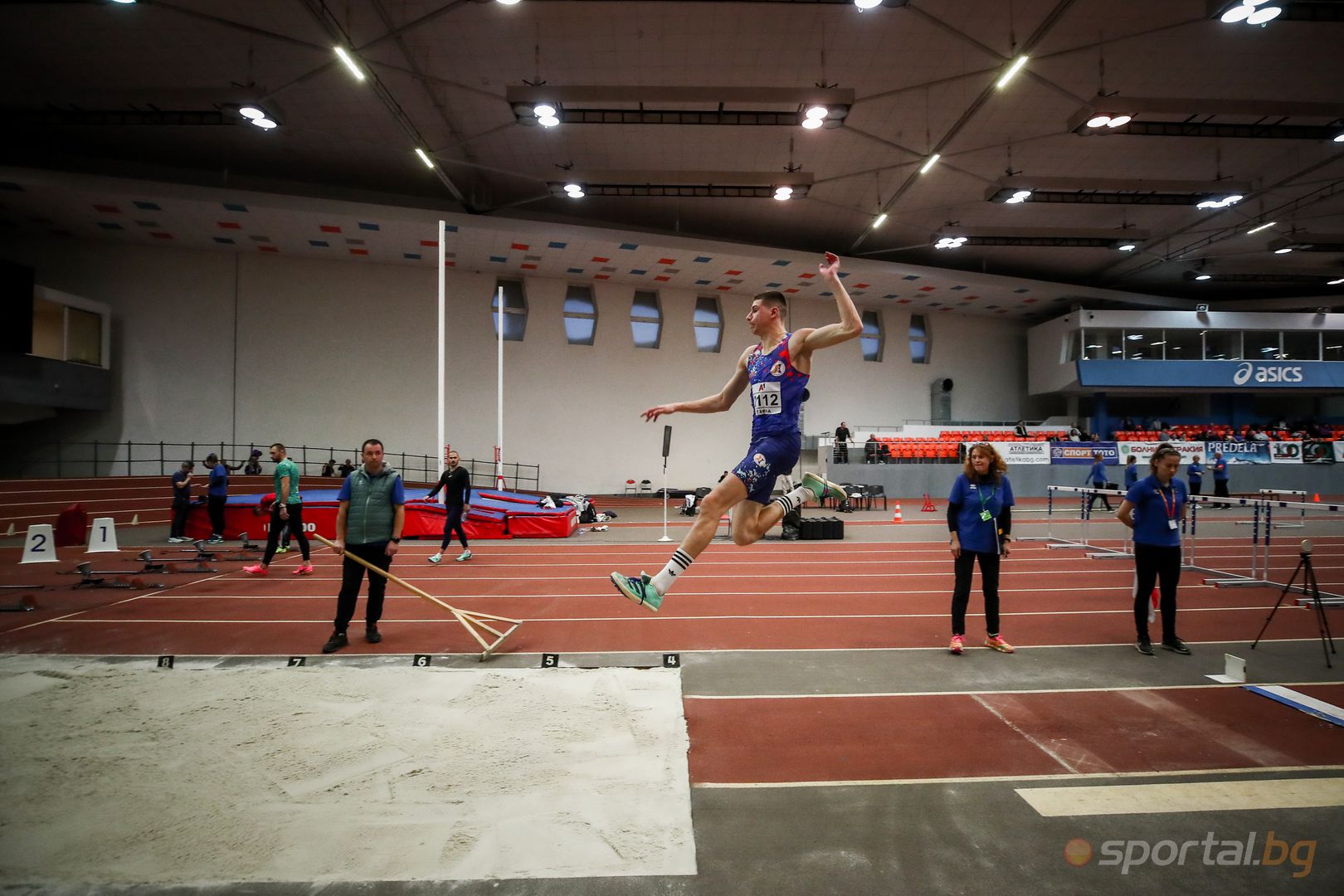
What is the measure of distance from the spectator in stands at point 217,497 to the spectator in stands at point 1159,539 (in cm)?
1580

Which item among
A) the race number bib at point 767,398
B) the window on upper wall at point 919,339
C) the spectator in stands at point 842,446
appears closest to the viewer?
the race number bib at point 767,398

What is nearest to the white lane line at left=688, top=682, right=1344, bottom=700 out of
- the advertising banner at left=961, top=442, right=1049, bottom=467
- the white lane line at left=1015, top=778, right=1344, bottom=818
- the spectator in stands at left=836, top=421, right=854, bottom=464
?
the white lane line at left=1015, top=778, right=1344, bottom=818

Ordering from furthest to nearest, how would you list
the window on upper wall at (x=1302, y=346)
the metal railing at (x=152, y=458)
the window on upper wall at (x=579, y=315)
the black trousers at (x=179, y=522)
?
the window on upper wall at (x=1302, y=346) < the window on upper wall at (x=579, y=315) < the metal railing at (x=152, y=458) < the black trousers at (x=179, y=522)

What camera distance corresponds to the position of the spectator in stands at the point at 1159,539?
235 inches

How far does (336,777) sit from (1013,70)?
16.9 metres

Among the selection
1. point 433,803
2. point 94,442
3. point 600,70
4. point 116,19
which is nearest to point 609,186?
point 600,70

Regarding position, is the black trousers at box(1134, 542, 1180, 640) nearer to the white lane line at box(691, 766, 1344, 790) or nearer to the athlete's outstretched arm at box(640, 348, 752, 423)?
the white lane line at box(691, 766, 1344, 790)

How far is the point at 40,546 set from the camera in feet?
37.7

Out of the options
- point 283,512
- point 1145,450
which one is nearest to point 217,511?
point 283,512

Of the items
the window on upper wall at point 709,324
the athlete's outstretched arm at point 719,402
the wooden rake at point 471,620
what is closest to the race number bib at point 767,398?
the athlete's outstretched arm at point 719,402

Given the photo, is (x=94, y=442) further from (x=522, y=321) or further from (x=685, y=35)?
(x=685, y=35)

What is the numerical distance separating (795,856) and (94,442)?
26.7 metres

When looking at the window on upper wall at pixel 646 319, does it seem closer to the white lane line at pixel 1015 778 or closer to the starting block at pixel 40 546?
the starting block at pixel 40 546

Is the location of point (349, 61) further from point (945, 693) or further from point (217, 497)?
point (945, 693)
